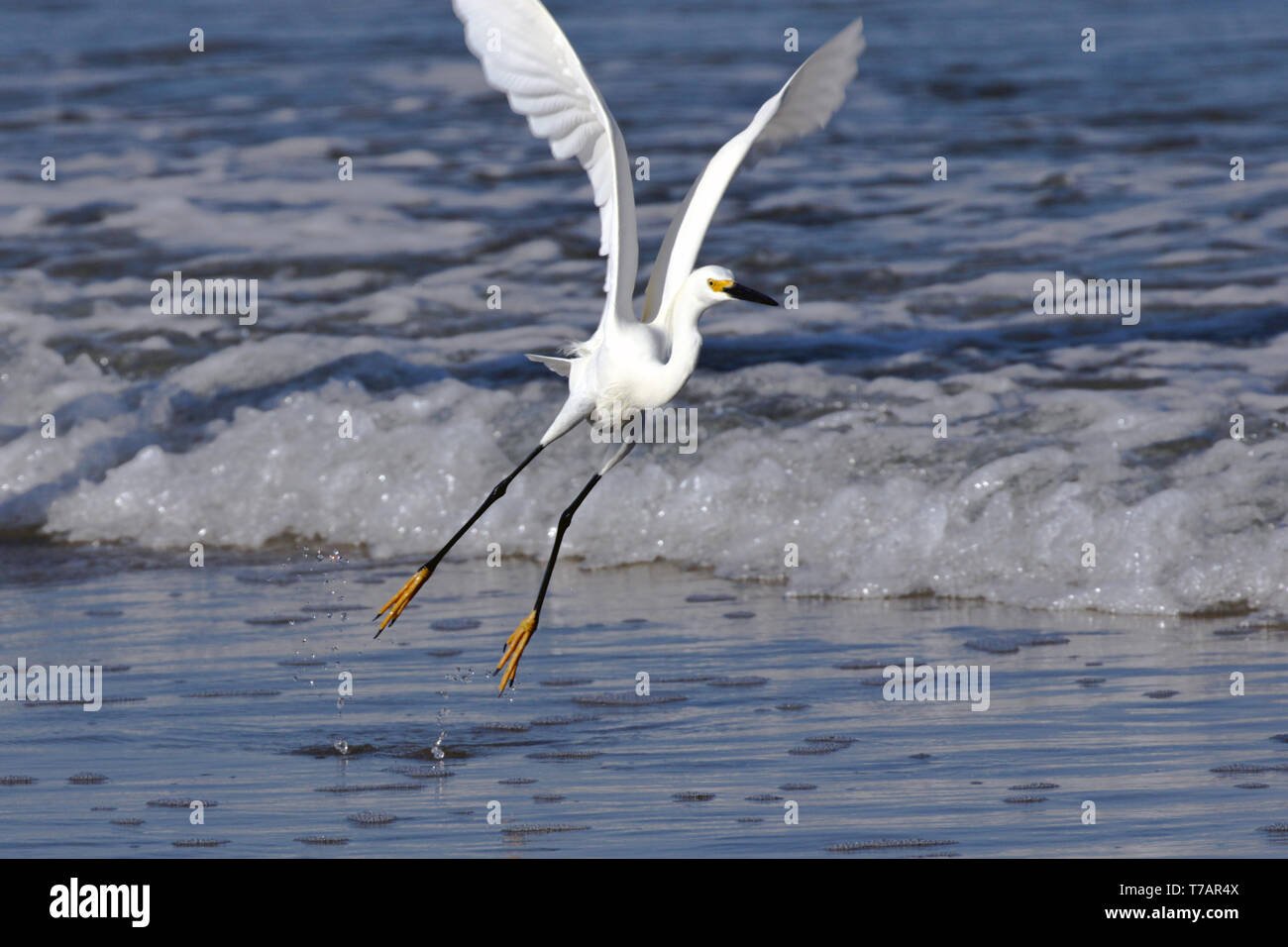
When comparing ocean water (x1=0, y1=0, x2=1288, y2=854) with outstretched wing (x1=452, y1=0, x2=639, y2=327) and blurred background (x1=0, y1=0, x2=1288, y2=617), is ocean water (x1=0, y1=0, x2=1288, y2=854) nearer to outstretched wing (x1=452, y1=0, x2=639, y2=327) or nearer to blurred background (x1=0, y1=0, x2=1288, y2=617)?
blurred background (x1=0, y1=0, x2=1288, y2=617)

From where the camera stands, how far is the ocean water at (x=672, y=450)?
608cm

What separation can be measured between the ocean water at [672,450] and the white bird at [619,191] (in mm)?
897

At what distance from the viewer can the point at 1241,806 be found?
535 cm

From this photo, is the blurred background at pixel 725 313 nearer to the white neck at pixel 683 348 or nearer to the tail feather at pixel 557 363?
the tail feather at pixel 557 363

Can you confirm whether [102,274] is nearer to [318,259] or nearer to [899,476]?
[318,259]

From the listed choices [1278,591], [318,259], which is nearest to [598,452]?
[1278,591]

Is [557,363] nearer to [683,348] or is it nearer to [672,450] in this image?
[683,348]

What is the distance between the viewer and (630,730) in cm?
625

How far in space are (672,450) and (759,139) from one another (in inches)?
123

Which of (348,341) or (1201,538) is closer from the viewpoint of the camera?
→ (1201,538)

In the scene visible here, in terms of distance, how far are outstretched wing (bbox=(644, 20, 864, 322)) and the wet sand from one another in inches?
57.2

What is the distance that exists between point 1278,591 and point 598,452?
344 cm

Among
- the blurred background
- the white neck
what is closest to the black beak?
the white neck

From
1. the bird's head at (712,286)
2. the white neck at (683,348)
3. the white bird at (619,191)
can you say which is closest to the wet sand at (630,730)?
the white bird at (619,191)
